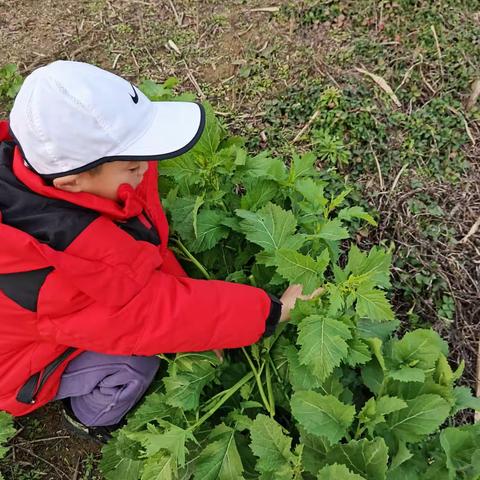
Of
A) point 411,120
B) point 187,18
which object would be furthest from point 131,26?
point 411,120

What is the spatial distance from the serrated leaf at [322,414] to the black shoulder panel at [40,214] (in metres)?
0.90

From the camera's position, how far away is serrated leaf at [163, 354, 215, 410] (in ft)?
6.68

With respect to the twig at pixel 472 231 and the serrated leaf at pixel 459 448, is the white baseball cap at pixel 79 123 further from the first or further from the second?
the twig at pixel 472 231

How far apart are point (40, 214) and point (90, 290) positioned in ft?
0.88

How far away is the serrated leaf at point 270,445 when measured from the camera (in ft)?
6.04

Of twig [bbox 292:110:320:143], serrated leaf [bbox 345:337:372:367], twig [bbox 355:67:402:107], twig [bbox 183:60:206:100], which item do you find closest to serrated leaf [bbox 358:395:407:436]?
serrated leaf [bbox 345:337:372:367]

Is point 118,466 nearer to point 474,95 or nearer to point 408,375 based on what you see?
point 408,375

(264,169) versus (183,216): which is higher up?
(264,169)

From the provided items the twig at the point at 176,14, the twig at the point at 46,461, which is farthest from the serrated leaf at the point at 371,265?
the twig at the point at 176,14

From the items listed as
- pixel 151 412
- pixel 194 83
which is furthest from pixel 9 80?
pixel 151 412

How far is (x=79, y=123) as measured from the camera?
154 cm

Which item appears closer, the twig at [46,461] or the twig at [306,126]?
the twig at [46,461]

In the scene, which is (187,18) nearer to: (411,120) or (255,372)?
(411,120)

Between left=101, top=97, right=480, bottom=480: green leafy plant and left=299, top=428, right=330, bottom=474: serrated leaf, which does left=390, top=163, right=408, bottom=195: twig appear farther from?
left=299, top=428, right=330, bottom=474: serrated leaf
